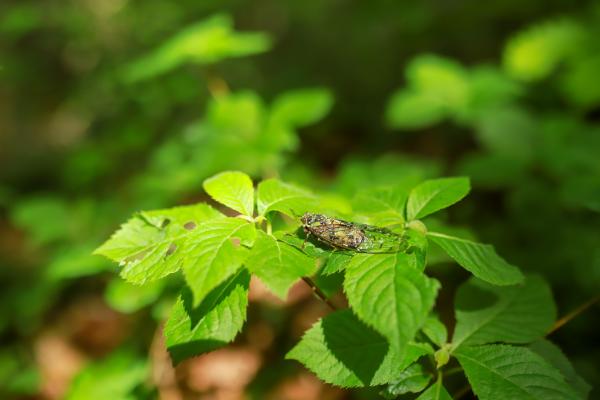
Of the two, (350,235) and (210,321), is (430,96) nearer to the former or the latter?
(350,235)

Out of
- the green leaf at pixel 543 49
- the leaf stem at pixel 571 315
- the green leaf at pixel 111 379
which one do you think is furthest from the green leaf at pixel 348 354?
the green leaf at pixel 543 49

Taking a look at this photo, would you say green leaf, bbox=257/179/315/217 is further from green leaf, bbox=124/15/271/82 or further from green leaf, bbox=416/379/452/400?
green leaf, bbox=124/15/271/82

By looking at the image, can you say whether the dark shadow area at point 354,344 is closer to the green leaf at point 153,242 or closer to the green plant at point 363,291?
the green plant at point 363,291

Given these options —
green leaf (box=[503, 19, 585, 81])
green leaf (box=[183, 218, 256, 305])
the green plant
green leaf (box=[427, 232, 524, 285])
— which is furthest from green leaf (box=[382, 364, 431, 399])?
green leaf (box=[503, 19, 585, 81])

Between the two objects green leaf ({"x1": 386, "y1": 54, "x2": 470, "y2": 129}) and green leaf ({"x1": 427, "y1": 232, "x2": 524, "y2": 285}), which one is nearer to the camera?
green leaf ({"x1": 427, "y1": 232, "x2": 524, "y2": 285})

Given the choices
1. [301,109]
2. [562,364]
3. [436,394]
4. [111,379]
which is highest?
[301,109]

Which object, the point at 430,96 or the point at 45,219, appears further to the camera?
the point at 430,96

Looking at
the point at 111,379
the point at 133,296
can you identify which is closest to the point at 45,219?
the point at 111,379
